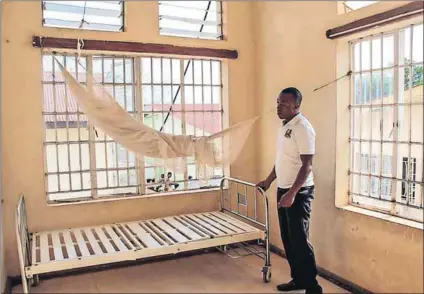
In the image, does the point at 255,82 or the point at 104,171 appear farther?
the point at 255,82

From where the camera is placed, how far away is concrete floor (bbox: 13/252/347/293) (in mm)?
2939

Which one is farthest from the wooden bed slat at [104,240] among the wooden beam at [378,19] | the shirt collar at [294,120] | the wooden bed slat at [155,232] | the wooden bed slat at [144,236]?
the wooden beam at [378,19]

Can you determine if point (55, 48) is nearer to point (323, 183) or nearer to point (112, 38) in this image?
point (112, 38)

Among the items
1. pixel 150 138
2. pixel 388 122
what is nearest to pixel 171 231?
pixel 150 138

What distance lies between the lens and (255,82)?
388cm

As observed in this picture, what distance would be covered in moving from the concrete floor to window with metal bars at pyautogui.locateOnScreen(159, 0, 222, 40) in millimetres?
2010

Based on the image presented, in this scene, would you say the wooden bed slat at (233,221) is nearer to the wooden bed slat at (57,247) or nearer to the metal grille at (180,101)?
the metal grille at (180,101)

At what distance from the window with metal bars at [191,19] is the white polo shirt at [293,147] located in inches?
57.2

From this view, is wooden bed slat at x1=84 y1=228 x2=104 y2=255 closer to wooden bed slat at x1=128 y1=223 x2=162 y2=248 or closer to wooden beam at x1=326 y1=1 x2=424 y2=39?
wooden bed slat at x1=128 y1=223 x2=162 y2=248

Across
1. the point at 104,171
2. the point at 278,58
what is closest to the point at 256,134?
the point at 278,58

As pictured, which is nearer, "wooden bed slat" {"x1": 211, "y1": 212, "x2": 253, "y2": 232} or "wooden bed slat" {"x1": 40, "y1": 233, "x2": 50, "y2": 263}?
"wooden bed slat" {"x1": 40, "y1": 233, "x2": 50, "y2": 263}

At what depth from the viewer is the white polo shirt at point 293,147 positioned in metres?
2.62

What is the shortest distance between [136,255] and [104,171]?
99 centimetres

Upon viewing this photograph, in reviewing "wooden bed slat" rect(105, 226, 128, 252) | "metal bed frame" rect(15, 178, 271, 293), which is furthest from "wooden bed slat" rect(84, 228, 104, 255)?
"wooden bed slat" rect(105, 226, 128, 252)
